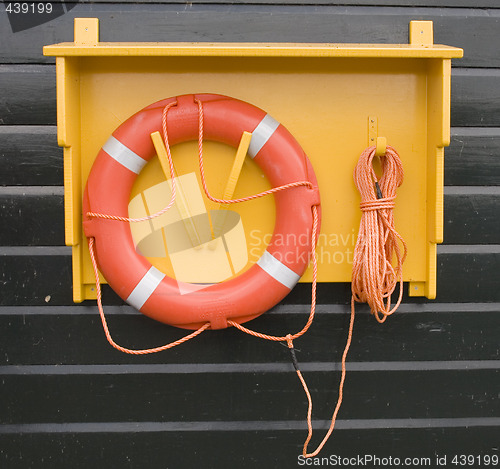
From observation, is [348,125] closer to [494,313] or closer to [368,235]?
[368,235]

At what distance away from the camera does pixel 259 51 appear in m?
1.20

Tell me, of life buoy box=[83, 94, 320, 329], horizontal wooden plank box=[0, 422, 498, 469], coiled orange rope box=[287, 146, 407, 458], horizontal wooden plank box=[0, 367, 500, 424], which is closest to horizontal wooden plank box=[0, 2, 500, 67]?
life buoy box=[83, 94, 320, 329]

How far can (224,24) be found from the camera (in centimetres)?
147

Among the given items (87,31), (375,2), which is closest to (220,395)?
(87,31)

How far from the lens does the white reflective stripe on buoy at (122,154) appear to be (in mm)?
1305

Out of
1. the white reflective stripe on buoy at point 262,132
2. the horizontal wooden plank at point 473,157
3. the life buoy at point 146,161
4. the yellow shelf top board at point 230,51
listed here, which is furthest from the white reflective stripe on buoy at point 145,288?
the horizontal wooden plank at point 473,157

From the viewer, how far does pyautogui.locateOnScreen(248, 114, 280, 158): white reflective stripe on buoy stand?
1318mm

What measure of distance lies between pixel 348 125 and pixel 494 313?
2.27ft

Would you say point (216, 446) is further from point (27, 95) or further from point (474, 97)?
point (474, 97)

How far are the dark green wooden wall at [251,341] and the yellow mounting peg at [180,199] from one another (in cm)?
32

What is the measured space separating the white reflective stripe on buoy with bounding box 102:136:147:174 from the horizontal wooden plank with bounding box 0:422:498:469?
0.75 metres

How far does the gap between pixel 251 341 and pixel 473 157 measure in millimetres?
802

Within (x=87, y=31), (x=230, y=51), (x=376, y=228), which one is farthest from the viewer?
(x=87, y=31)

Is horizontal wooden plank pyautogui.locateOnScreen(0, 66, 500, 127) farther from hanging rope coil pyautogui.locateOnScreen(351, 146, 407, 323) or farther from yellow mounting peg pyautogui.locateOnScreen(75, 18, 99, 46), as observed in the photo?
hanging rope coil pyautogui.locateOnScreen(351, 146, 407, 323)
